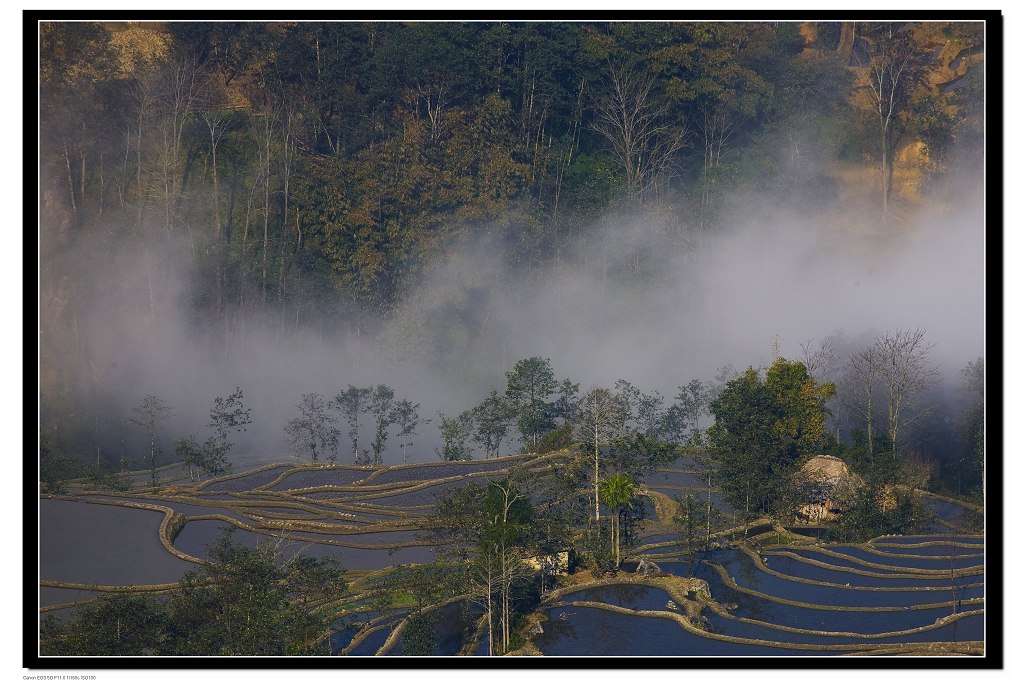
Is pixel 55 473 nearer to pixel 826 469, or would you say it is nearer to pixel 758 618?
pixel 758 618

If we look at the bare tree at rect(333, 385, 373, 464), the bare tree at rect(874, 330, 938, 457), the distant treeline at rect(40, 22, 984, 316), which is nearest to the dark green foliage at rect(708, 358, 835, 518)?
the bare tree at rect(874, 330, 938, 457)

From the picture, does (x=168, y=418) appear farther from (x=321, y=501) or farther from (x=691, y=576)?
(x=691, y=576)

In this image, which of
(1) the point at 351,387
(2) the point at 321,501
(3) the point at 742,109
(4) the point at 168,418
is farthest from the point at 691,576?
→ (3) the point at 742,109

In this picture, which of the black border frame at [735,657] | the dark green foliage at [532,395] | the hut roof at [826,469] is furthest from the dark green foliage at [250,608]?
the dark green foliage at [532,395]

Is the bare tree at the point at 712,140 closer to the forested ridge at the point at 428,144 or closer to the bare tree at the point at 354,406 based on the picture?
the forested ridge at the point at 428,144

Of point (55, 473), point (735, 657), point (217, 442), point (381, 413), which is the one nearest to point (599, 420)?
point (381, 413)

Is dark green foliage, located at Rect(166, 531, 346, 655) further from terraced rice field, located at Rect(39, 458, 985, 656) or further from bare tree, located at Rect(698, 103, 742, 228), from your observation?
bare tree, located at Rect(698, 103, 742, 228)

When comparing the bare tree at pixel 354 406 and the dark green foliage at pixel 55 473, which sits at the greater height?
the bare tree at pixel 354 406

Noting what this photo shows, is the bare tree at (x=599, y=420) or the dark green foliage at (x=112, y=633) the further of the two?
the bare tree at (x=599, y=420)
